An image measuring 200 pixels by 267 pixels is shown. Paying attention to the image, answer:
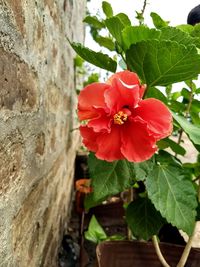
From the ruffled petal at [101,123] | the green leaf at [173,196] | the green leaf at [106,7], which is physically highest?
the green leaf at [106,7]

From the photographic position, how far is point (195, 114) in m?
1.16

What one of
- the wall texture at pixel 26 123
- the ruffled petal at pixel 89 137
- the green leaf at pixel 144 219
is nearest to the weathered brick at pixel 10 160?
the wall texture at pixel 26 123

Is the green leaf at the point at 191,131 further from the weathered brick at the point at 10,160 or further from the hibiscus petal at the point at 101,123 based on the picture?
the weathered brick at the point at 10,160

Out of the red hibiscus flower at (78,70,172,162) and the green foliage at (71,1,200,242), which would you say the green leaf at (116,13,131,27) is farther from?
the red hibiscus flower at (78,70,172,162)

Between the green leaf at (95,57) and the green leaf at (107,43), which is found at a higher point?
the green leaf at (107,43)

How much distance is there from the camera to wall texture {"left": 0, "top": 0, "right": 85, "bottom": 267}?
64 cm

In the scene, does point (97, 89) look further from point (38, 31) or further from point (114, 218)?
→ point (114, 218)

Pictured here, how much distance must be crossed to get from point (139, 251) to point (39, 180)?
0.35 m

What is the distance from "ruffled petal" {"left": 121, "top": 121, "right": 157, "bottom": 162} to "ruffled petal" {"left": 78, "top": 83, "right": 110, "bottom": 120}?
73mm

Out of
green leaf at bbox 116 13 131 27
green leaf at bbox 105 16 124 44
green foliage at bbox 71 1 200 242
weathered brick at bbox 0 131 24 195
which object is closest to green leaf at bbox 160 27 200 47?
green foliage at bbox 71 1 200 242

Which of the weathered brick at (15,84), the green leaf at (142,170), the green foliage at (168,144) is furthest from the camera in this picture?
the green foliage at (168,144)

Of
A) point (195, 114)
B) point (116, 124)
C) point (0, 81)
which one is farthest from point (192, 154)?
point (0, 81)

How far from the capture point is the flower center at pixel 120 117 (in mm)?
625

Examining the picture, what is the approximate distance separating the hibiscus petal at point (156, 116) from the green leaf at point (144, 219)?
1.22 ft
